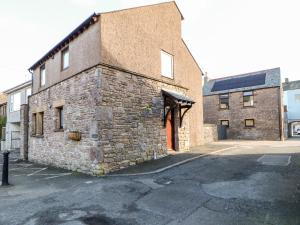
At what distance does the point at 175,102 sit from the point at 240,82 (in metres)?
17.6

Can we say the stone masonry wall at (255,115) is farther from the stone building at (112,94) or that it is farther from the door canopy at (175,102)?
the door canopy at (175,102)

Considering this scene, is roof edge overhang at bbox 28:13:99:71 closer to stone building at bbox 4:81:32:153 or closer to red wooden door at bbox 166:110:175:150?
red wooden door at bbox 166:110:175:150

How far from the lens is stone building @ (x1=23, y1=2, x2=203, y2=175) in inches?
362

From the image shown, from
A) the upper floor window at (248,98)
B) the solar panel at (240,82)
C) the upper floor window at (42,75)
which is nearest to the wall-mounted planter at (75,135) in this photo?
the upper floor window at (42,75)

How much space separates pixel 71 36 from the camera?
10859 mm

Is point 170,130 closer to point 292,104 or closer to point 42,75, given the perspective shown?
point 42,75

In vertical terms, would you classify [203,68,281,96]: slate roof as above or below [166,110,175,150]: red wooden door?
above

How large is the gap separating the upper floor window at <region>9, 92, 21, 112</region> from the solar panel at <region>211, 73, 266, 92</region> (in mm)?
21568

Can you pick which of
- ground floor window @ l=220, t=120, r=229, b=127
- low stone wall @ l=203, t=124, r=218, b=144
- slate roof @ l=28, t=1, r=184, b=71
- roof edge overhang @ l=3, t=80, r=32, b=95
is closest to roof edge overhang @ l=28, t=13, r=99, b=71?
slate roof @ l=28, t=1, r=184, b=71

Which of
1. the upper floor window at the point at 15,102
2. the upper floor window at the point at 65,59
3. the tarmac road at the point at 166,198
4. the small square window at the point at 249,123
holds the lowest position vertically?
the tarmac road at the point at 166,198

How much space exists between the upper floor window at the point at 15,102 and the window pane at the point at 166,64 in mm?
17076

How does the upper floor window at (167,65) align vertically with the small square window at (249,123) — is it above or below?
above

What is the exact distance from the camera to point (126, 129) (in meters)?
9.88

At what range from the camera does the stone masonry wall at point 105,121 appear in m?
8.94
